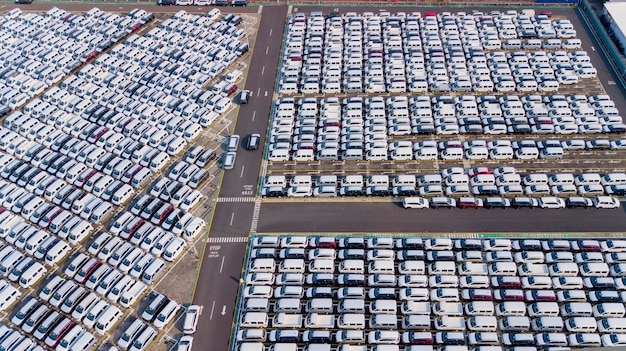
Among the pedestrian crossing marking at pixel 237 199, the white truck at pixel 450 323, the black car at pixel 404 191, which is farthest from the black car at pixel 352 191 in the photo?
the white truck at pixel 450 323

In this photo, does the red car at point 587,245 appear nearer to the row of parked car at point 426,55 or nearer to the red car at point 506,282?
the red car at point 506,282

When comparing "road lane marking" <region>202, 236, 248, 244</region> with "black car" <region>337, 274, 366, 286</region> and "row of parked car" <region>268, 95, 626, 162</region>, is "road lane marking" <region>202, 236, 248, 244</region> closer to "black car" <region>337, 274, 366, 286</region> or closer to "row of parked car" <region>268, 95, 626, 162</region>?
"row of parked car" <region>268, 95, 626, 162</region>

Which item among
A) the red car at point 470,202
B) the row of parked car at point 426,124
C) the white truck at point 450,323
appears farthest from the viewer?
the row of parked car at point 426,124

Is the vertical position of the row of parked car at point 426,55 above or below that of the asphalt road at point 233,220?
above

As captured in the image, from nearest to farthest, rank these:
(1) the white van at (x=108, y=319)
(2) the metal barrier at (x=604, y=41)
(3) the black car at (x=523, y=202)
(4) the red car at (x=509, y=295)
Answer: (1) the white van at (x=108, y=319) < (4) the red car at (x=509, y=295) < (3) the black car at (x=523, y=202) < (2) the metal barrier at (x=604, y=41)

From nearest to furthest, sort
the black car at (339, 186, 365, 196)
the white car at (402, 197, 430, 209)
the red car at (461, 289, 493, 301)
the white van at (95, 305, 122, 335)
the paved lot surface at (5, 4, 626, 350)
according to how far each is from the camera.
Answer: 1. the white van at (95, 305, 122, 335)
2. the red car at (461, 289, 493, 301)
3. the paved lot surface at (5, 4, 626, 350)
4. the white car at (402, 197, 430, 209)
5. the black car at (339, 186, 365, 196)

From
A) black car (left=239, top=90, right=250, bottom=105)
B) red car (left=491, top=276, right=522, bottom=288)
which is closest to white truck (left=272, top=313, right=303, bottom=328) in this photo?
red car (left=491, top=276, right=522, bottom=288)

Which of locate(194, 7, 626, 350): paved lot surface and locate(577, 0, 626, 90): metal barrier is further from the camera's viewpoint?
locate(577, 0, 626, 90): metal barrier
